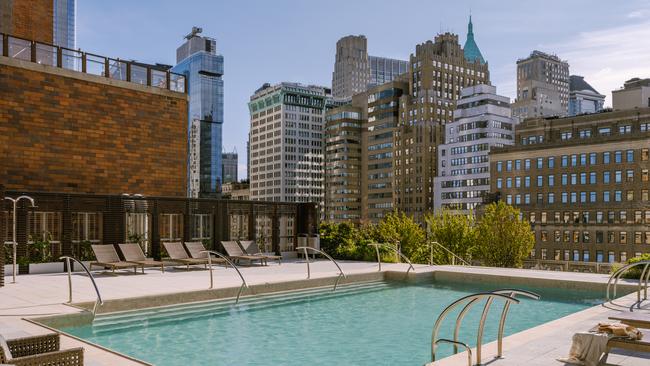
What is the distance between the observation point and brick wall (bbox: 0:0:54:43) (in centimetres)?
2611

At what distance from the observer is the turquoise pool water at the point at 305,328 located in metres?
9.36

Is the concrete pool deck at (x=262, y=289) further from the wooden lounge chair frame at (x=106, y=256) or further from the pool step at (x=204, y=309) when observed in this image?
the wooden lounge chair frame at (x=106, y=256)

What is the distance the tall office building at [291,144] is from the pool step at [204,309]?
164m

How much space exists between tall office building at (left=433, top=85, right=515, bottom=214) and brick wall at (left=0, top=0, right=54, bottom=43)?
97.0 metres

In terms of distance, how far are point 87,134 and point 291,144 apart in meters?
158

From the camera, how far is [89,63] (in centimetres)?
2289

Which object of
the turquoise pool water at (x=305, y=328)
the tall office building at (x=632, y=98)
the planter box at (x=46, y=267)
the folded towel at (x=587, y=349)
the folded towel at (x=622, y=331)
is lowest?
the turquoise pool water at (x=305, y=328)

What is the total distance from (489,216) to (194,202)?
59.0ft

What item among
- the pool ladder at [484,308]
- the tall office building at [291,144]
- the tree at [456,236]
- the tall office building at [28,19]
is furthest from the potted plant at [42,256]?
the tall office building at [291,144]

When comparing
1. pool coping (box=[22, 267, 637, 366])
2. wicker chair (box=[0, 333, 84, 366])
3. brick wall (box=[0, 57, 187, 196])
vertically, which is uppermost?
brick wall (box=[0, 57, 187, 196])

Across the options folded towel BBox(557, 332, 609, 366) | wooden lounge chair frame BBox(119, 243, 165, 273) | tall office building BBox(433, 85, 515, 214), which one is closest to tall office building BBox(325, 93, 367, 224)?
tall office building BBox(433, 85, 515, 214)

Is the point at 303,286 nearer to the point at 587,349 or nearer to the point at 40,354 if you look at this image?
the point at 587,349

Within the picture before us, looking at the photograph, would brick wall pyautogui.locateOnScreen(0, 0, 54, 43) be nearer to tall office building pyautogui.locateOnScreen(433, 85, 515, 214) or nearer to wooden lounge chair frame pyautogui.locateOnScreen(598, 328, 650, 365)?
wooden lounge chair frame pyautogui.locateOnScreen(598, 328, 650, 365)

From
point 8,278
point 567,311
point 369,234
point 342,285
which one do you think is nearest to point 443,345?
point 567,311
